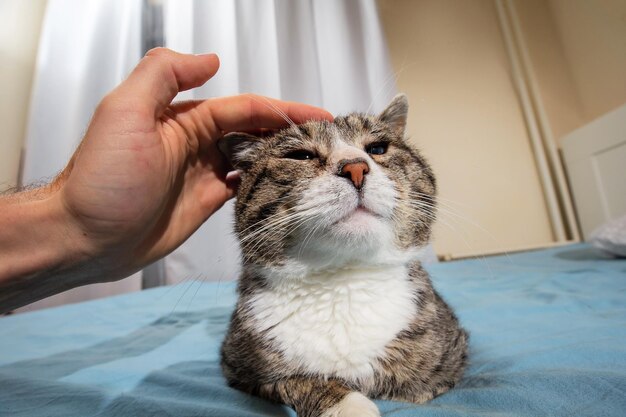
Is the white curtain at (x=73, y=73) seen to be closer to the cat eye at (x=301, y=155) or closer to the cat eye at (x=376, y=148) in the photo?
the cat eye at (x=301, y=155)

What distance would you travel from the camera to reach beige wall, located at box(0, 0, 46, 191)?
251 cm

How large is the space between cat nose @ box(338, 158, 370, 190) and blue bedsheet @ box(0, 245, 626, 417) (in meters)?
0.44

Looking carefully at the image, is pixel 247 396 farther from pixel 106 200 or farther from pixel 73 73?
pixel 73 73

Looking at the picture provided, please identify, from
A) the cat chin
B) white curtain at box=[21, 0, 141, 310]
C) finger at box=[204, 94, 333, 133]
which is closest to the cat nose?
the cat chin

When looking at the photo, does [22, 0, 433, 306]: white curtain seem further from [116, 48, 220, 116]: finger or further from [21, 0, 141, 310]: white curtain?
[116, 48, 220, 116]: finger

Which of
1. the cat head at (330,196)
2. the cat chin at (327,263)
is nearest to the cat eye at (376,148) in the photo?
the cat head at (330,196)

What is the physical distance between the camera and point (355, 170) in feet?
2.40

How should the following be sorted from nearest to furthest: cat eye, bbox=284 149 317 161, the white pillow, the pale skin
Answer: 1. the pale skin
2. cat eye, bbox=284 149 317 161
3. the white pillow

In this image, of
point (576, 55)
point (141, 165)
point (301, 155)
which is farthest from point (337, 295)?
point (576, 55)

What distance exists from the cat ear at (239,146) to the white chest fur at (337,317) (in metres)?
0.43

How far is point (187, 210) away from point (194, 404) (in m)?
0.53

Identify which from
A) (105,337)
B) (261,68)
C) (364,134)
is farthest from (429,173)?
(261,68)

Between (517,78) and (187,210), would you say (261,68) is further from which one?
(517,78)

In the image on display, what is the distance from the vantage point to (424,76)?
333 centimetres
